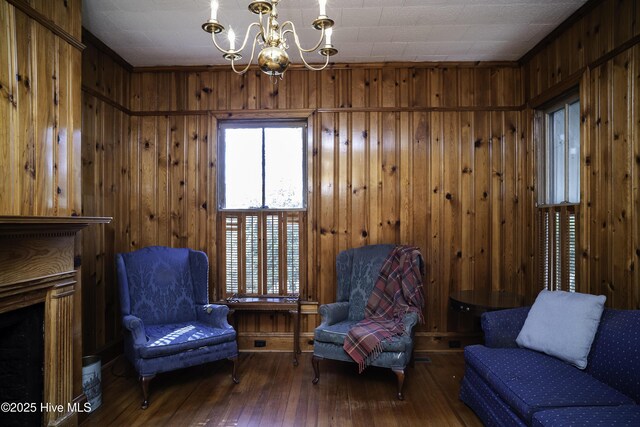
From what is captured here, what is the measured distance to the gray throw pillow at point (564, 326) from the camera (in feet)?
7.07

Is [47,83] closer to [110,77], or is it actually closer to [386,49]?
[110,77]

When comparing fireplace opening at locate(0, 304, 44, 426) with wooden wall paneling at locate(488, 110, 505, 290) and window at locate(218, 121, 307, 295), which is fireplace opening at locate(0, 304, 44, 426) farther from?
wooden wall paneling at locate(488, 110, 505, 290)

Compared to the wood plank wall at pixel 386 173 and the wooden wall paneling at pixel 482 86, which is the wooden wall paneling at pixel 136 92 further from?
the wooden wall paneling at pixel 482 86

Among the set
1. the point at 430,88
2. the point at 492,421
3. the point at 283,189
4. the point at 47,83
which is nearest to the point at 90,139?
the point at 47,83

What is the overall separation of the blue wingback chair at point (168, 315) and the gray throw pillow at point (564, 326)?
6.96 feet

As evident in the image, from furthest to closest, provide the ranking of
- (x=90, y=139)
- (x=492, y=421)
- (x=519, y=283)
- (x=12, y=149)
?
(x=519, y=283) → (x=90, y=139) → (x=492, y=421) → (x=12, y=149)

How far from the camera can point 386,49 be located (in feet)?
11.1

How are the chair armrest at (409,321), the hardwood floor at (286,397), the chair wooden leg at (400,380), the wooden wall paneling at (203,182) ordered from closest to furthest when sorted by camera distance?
the hardwood floor at (286,397) → the chair wooden leg at (400,380) → the chair armrest at (409,321) → the wooden wall paneling at (203,182)

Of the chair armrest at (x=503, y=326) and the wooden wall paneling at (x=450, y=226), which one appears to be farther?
the wooden wall paneling at (x=450, y=226)

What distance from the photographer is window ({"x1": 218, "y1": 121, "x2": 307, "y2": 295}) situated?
12.1 ft

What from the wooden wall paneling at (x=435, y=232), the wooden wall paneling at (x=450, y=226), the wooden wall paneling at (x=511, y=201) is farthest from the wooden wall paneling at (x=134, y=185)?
the wooden wall paneling at (x=511, y=201)

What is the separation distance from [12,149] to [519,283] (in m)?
3.98

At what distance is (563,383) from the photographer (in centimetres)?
198

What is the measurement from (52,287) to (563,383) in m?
2.88
